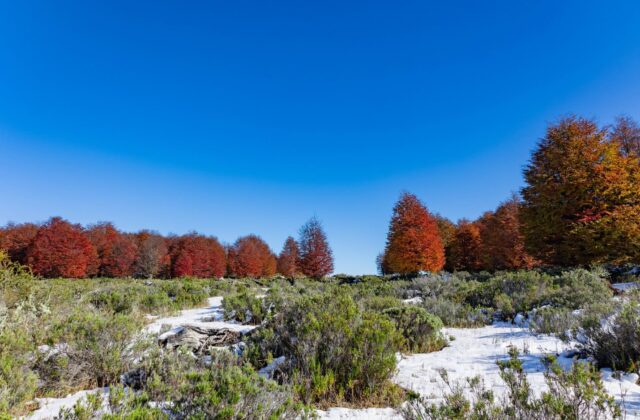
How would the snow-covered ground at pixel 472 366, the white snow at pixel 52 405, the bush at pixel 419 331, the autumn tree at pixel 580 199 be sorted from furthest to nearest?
1. the autumn tree at pixel 580 199
2. the bush at pixel 419 331
3. the snow-covered ground at pixel 472 366
4. the white snow at pixel 52 405

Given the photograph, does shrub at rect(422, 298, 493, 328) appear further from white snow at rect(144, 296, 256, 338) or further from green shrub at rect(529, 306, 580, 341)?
white snow at rect(144, 296, 256, 338)

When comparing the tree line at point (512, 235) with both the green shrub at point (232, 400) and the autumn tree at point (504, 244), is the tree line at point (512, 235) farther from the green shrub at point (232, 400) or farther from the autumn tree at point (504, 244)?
the green shrub at point (232, 400)

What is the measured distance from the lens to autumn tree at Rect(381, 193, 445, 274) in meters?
23.1

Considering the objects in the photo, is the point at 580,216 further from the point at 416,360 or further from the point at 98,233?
the point at 98,233

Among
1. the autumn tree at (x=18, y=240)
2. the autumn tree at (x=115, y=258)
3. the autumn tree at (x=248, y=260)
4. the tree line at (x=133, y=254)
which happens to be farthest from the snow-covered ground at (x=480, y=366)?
the autumn tree at (x=18, y=240)

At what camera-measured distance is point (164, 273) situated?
151 feet

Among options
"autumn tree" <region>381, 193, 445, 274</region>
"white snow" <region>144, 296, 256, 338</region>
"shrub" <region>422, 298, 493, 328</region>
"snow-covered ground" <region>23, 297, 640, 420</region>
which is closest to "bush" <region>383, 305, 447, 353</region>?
"snow-covered ground" <region>23, 297, 640, 420</region>

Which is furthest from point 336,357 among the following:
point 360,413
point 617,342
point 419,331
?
point 617,342

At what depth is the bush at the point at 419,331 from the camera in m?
5.49

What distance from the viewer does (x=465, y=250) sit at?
38062mm

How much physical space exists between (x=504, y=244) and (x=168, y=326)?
99.7 feet

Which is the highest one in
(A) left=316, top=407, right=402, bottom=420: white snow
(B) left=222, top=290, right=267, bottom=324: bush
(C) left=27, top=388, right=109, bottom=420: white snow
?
(B) left=222, top=290, right=267, bottom=324: bush

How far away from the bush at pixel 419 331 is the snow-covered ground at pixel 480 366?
0.60 ft

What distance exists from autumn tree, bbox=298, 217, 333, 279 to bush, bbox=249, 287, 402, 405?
2279 centimetres
